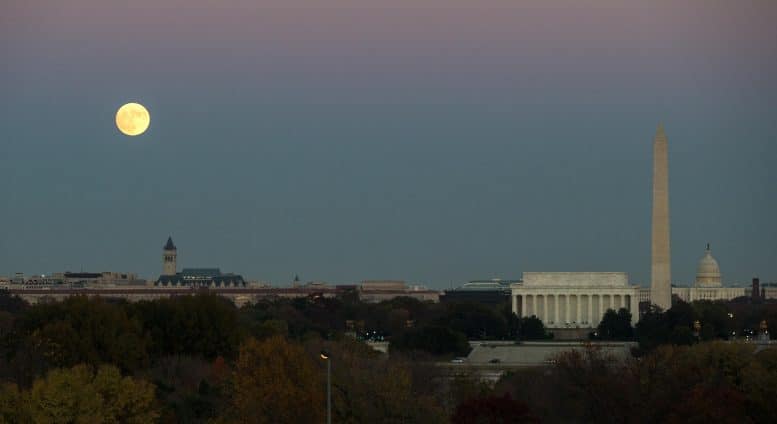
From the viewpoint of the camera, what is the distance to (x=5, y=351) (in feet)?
215

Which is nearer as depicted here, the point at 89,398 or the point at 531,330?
the point at 89,398

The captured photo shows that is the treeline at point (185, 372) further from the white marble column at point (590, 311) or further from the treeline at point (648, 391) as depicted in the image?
the white marble column at point (590, 311)

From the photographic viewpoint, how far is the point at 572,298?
142 metres

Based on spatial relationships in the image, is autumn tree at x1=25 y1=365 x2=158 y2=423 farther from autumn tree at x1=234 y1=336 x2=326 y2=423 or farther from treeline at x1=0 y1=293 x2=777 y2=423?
autumn tree at x1=234 y1=336 x2=326 y2=423

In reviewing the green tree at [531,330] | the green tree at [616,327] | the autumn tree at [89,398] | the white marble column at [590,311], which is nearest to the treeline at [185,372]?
the autumn tree at [89,398]

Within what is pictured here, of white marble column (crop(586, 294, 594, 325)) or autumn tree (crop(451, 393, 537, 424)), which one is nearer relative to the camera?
autumn tree (crop(451, 393, 537, 424))

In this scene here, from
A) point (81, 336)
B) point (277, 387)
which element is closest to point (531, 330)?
point (81, 336)

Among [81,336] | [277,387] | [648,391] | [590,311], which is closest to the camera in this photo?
[277,387]

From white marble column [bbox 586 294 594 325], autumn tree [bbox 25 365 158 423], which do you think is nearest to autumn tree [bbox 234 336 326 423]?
autumn tree [bbox 25 365 158 423]

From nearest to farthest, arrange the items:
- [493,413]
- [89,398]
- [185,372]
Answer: [493,413] < [89,398] < [185,372]

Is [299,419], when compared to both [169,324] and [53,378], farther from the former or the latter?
[169,324]

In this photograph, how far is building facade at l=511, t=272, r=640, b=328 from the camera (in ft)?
465

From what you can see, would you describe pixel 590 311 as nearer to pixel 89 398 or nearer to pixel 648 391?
pixel 648 391

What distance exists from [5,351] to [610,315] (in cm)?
6482
